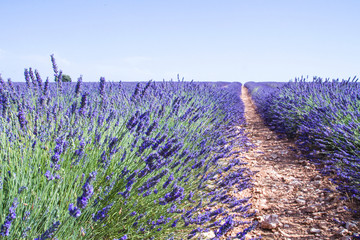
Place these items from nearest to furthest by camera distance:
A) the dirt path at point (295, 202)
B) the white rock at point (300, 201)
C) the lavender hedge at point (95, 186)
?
1. the lavender hedge at point (95, 186)
2. the dirt path at point (295, 202)
3. the white rock at point (300, 201)

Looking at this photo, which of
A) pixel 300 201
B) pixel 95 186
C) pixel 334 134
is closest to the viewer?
pixel 95 186

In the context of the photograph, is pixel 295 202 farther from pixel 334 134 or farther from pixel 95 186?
pixel 95 186

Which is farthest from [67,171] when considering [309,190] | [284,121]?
[284,121]

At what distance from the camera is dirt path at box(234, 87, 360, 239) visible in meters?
1.98

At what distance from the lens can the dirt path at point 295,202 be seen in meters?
1.98

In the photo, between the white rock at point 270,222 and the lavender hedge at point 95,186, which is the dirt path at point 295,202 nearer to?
the white rock at point 270,222

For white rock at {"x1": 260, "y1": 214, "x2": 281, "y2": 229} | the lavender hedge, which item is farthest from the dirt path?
the lavender hedge

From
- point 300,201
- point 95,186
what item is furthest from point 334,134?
point 95,186

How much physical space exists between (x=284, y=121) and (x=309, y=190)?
3.00 m

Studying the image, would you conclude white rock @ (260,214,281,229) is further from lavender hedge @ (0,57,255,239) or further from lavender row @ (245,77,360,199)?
lavender row @ (245,77,360,199)

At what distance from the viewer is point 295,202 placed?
2484 mm

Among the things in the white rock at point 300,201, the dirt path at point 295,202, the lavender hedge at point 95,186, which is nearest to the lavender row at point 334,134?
the dirt path at point 295,202

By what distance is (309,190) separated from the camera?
2721 millimetres

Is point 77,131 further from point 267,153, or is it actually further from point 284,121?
point 284,121
